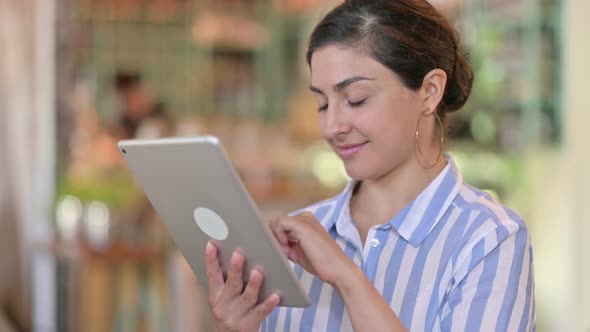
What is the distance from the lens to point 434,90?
141cm

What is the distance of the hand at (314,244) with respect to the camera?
1.26 metres

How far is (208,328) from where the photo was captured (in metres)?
3.58

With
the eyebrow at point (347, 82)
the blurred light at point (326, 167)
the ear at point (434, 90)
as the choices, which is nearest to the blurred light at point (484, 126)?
the blurred light at point (326, 167)

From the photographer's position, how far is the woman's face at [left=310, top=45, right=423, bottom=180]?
133cm

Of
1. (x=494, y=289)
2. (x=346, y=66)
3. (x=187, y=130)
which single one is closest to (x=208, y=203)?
Result: (x=346, y=66)

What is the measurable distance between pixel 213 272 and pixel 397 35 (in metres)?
0.45

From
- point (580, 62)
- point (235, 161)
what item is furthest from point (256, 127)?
point (580, 62)

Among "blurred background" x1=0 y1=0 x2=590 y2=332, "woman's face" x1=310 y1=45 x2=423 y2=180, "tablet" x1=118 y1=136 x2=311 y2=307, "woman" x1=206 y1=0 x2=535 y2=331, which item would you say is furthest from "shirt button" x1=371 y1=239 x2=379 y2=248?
"blurred background" x1=0 y1=0 x2=590 y2=332

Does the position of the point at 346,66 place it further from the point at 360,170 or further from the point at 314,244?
the point at 314,244

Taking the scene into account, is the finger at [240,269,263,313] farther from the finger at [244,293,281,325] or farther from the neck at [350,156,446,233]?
the neck at [350,156,446,233]

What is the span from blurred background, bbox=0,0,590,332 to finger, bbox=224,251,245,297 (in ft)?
6.97

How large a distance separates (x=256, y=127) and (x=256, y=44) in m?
1.12

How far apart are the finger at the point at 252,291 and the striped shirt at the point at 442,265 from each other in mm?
198

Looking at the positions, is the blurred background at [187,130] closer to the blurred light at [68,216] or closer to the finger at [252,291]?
the blurred light at [68,216]
